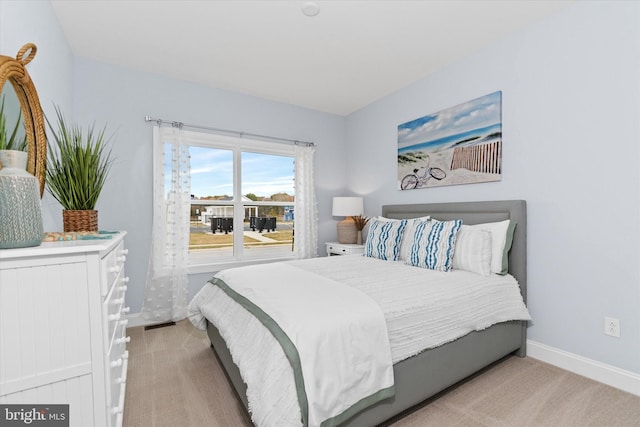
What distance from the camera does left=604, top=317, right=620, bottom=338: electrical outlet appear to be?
195 cm

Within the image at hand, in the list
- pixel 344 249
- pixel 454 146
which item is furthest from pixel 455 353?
pixel 344 249

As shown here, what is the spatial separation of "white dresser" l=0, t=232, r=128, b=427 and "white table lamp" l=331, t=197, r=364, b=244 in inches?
121

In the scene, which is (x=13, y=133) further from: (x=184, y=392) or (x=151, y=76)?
(x=151, y=76)

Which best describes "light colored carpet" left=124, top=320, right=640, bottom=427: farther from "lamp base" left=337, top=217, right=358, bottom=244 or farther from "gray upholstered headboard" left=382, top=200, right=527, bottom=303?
"lamp base" left=337, top=217, right=358, bottom=244

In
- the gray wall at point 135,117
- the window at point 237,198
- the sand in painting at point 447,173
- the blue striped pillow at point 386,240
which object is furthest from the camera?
the window at point 237,198

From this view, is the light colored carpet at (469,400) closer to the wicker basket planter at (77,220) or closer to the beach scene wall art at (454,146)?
the wicker basket planter at (77,220)

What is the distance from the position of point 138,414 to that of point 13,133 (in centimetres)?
162

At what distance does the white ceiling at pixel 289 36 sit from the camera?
7.09ft

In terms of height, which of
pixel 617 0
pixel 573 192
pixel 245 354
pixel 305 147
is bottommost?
pixel 245 354

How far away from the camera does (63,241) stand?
1.27 m

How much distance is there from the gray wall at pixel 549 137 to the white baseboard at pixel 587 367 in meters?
0.04

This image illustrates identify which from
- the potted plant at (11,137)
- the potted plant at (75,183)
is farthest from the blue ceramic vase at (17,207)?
the potted plant at (75,183)

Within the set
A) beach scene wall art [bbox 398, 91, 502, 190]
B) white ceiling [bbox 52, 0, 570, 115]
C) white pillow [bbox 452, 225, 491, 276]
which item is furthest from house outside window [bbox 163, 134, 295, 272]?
white pillow [bbox 452, 225, 491, 276]

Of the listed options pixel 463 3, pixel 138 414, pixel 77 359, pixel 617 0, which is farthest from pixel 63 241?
pixel 617 0
